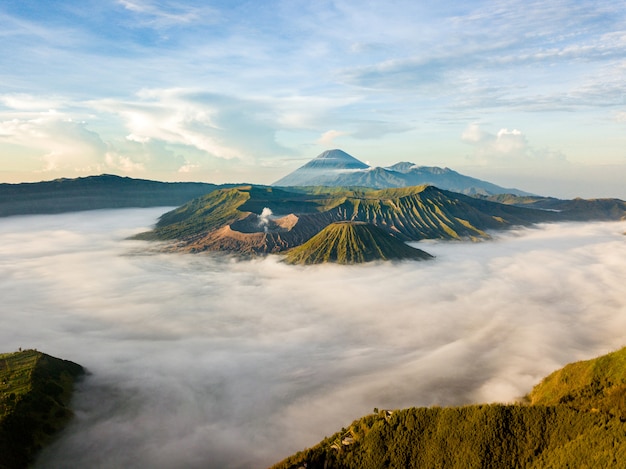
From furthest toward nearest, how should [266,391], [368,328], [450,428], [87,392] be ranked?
[368,328] → [266,391] → [87,392] → [450,428]

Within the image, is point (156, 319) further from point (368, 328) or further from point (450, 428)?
point (450, 428)

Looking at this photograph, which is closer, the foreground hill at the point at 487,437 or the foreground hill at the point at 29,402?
the foreground hill at the point at 487,437

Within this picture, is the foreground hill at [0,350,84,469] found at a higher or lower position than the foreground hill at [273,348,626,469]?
lower

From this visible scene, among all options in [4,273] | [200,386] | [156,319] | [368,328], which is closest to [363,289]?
[368,328]

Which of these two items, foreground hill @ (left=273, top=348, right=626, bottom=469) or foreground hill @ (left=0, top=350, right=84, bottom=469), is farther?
foreground hill @ (left=0, top=350, right=84, bottom=469)

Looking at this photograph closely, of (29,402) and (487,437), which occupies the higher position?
(487,437)
